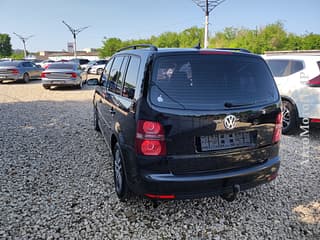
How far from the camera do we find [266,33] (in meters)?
32.4

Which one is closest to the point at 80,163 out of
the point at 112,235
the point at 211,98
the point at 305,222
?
the point at 112,235

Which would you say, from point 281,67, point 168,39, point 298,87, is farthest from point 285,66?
point 168,39

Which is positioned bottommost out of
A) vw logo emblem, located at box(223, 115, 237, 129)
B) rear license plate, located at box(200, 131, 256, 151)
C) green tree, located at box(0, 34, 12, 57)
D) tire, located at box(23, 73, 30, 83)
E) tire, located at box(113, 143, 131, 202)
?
tire, located at box(113, 143, 131, 202)

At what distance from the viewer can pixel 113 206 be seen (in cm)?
294

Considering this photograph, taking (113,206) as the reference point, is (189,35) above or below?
above

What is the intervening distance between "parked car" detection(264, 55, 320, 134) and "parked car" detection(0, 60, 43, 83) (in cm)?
1582

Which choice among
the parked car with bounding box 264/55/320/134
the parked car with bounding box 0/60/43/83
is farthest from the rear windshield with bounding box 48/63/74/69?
the parked car with bounding box 264/55/320/134

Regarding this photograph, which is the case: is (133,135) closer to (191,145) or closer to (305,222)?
(191,145)

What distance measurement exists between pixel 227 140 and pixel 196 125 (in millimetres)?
385

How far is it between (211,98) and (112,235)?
164cm

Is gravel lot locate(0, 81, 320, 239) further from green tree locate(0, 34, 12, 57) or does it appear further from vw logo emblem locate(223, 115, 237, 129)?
green tree locate(0, 34, 12, 57)

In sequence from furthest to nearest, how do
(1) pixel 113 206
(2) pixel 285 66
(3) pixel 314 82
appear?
(2) pixel 285 66, (3) pixel 314 82, (1) pixel 113 206

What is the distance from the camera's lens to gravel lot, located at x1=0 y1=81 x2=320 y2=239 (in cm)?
253

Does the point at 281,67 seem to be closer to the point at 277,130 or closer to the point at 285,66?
the point at 285,66
